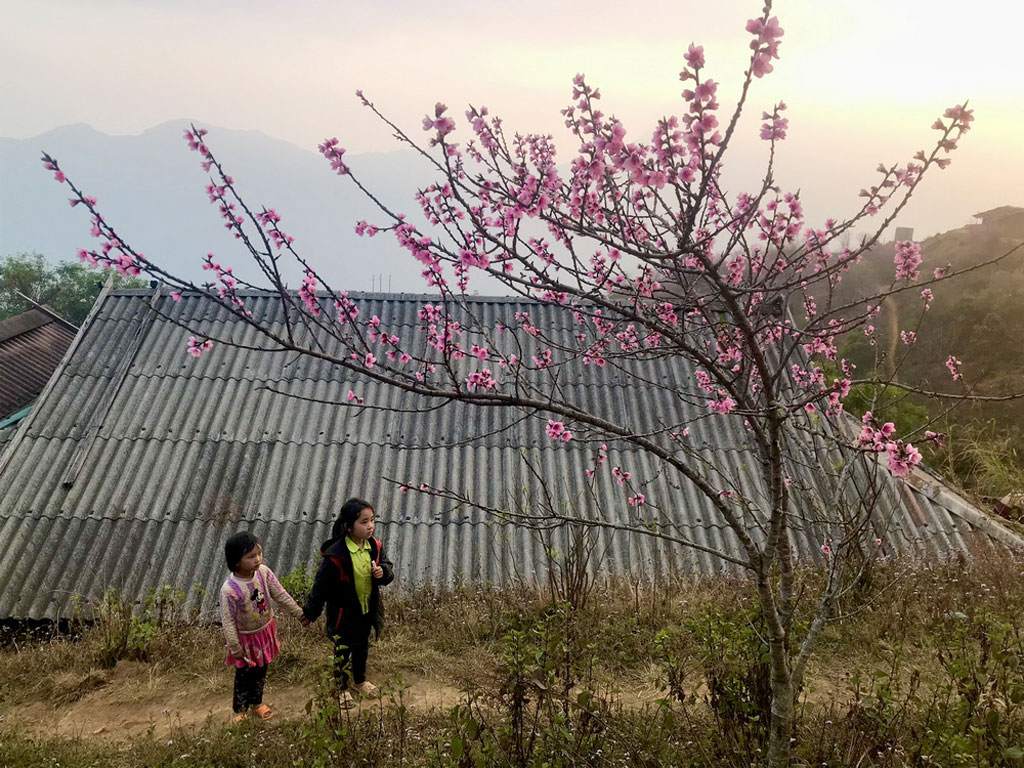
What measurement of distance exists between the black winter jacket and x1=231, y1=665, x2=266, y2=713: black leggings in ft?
1.55

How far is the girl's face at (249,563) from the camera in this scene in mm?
3967

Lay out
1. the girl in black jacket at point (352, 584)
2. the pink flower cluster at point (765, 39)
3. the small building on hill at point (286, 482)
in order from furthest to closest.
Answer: the small building on hill at point (286, 482)
the girl in black jacket at point (352, 584)
the pink flower cluster at point (765, 39)

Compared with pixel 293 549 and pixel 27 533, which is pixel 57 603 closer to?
pixel 27 533

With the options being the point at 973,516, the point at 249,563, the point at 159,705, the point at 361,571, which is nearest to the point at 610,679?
the point at 361,571

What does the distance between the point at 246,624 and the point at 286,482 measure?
113 inches

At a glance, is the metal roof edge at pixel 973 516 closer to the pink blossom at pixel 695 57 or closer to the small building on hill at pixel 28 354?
the pink blossom at pixel 695 57

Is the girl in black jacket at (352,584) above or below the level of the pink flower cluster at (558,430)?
below

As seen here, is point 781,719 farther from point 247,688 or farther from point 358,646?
point 247,688

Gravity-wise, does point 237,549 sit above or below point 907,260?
below

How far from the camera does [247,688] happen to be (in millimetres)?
4012

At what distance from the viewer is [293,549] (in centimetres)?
623

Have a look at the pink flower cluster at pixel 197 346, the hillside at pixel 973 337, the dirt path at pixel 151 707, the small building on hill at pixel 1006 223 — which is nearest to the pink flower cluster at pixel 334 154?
the pink flower cluster at pixel 197 346

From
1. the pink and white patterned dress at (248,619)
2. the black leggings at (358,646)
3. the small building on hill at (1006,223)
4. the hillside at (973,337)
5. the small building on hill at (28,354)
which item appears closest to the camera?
the pink and white patterned dress at (248,619)

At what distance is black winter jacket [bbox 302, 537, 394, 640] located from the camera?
406cm
